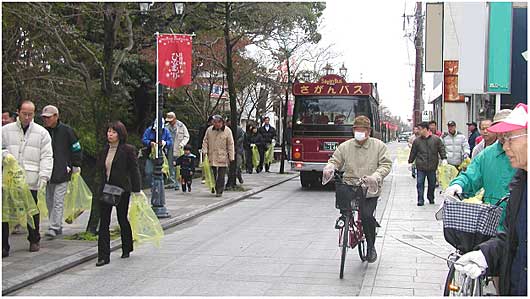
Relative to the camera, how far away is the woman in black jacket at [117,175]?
24.7ft

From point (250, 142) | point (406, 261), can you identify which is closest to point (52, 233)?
point (406, 261)

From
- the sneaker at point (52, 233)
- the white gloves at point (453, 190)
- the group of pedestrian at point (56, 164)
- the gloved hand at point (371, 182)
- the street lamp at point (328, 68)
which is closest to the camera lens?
the white gloves at point (453, 190)

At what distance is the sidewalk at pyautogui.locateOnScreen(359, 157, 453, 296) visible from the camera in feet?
20.8

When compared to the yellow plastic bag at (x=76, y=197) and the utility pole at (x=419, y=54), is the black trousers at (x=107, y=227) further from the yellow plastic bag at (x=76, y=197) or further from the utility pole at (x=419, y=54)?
the utility pole at (x=419, y=54)

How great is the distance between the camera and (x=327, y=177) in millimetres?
6789

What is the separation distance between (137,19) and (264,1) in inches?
213

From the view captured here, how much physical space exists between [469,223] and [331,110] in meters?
12.5

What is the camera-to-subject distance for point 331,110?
54.4 ft

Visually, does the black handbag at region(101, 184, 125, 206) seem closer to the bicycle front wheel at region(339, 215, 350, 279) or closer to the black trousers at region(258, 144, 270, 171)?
the bicycle front wheel at region(339, 215, 350, 279)

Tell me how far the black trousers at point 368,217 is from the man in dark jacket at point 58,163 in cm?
432

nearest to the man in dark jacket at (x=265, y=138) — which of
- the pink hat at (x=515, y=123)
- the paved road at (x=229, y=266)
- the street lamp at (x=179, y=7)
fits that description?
the street lamp at (x=179, y=7)

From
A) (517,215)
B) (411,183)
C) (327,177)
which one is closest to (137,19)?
(411,183)

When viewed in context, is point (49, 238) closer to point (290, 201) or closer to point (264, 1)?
point (290, 201)

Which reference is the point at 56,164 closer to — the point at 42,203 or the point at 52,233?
the point at 42,203
